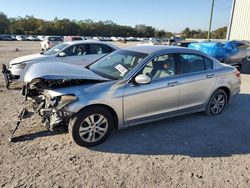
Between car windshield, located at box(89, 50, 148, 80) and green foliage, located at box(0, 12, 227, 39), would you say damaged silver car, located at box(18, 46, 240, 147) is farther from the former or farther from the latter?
green foliage, located at box(0, 12, 227, 39)

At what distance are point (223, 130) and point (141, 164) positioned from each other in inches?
84.3

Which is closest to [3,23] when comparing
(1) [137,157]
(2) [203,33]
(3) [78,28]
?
(3) [78,28]

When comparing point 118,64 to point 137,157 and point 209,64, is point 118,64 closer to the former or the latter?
point 137,157

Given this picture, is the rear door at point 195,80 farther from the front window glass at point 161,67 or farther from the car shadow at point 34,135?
the car shadow at point 34,135

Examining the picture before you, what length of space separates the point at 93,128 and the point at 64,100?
25.7 inches

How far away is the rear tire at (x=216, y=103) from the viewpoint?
5.58 m

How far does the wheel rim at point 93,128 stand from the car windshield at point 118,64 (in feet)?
2.60

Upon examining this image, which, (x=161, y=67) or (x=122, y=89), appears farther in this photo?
(x=161, y=67)

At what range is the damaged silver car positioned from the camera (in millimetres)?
3938

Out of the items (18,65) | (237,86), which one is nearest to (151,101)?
(237,86)

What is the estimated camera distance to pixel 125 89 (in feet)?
13.7

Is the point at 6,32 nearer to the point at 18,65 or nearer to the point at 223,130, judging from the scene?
the point at 18,65

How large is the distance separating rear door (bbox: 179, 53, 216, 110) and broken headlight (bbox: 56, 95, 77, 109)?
2.14 metres

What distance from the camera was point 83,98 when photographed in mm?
3861
